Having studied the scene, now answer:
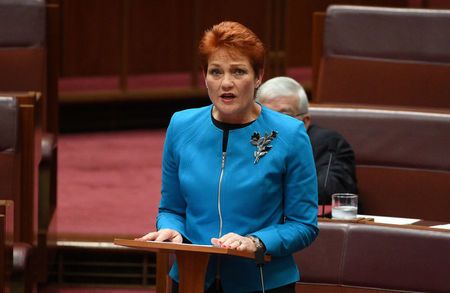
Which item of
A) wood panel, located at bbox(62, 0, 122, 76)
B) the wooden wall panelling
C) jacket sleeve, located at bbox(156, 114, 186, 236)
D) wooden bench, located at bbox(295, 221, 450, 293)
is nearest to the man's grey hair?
wooden bench, located at bbox(295, 221, 450, 293)

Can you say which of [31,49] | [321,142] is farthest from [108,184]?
[321,142]

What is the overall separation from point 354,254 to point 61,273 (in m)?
0.58

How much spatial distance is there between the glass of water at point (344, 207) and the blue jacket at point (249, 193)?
0.40 metres

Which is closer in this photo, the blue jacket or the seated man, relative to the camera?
the blue jacket

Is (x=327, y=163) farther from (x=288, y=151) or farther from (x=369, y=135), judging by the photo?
(x=288, y=151)

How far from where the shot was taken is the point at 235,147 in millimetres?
751

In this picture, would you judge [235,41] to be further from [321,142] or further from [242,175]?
[321,142]

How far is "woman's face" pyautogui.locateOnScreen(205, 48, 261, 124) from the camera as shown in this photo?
Answer: 2.43 ft

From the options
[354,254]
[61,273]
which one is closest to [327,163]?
[354,254]

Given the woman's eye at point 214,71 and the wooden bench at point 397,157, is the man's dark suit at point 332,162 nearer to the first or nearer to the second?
the wooden bench at point 397,157

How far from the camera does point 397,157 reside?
1395 mm

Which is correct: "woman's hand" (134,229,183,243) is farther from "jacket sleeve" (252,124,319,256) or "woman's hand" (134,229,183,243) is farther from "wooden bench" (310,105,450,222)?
"wooden bench" (310,105,450,222)

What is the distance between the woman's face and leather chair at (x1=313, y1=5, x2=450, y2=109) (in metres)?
0.86

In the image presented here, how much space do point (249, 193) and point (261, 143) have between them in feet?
0.12
